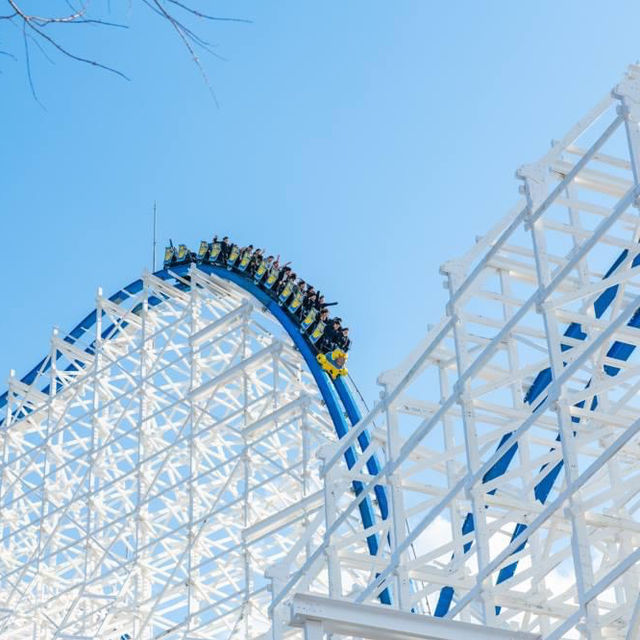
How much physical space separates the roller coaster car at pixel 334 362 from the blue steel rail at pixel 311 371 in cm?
9

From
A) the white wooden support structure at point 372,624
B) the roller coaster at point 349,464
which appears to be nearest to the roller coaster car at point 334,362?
the roller coaster at point 349,464

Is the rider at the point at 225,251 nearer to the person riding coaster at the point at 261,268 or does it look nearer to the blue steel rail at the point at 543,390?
the person riding coaster at the point at 261,268

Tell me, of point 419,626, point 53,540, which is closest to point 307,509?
point 53,540

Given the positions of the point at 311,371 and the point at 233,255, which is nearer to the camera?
the point at 311,371

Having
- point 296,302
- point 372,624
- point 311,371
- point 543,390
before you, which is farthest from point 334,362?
point 372,624

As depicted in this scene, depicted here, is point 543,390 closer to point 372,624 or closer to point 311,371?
point 372,624

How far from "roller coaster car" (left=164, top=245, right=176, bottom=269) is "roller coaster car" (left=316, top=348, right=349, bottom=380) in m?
5.05

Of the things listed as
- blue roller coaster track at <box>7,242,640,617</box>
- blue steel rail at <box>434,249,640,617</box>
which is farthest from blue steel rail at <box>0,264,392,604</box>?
blue steel rail at <box>434,249,640,617</box>

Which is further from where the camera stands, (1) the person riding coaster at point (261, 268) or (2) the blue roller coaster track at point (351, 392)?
(1) the person riding coaster at point (261, 268)

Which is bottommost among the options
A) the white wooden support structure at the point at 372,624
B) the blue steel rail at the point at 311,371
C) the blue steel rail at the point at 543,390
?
the white wooden support structure at the point at 372,624

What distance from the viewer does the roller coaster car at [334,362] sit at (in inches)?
893

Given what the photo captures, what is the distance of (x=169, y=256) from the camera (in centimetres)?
2680

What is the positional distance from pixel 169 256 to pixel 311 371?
5284 mm

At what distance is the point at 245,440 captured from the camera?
70.4 ft
